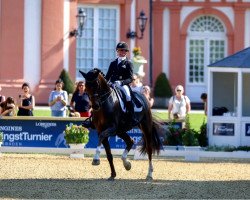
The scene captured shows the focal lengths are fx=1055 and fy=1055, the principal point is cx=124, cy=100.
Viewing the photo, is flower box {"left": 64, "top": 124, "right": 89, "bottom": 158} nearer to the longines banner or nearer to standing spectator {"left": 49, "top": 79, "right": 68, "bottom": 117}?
the longines banner

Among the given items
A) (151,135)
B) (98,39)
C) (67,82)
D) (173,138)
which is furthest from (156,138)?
(98,39)

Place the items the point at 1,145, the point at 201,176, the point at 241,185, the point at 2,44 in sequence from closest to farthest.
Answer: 1. the point at 241,185
2. the point at 201,176
3. the point at 1,145
4. the point at 2,44

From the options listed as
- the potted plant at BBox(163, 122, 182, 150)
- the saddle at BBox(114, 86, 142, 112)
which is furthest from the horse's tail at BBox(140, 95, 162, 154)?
the potted plant at BBox(163, 122, 182, 150)

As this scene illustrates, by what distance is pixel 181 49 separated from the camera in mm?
42219

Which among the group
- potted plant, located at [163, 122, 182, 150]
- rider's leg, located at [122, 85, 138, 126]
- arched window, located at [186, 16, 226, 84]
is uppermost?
arched window, located at [186, 16, 226, 84]

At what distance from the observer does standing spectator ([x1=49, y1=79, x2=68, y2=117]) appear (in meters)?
23.1

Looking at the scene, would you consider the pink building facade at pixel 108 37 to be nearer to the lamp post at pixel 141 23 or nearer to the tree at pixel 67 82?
the lamp post at pixel 141 23

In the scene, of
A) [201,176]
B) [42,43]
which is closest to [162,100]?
[42,43]

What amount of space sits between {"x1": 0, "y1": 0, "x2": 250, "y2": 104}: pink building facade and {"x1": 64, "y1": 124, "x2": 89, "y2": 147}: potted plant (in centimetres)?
1544

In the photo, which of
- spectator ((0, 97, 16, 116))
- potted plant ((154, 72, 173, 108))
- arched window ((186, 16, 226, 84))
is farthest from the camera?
arched window ((186, 16, 226, 84))

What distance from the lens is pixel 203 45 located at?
139 ft

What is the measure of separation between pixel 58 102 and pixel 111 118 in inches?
267

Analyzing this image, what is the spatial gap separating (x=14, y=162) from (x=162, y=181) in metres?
3.91

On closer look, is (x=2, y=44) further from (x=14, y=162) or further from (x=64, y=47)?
(x=14, y=162)
